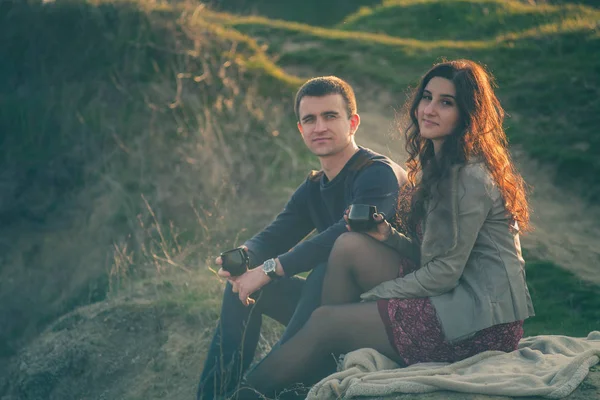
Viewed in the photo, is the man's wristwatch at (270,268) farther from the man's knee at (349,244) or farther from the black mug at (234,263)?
the man's knee at (349,244)

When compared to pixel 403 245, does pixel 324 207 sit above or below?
above

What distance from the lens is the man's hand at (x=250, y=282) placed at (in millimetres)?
3863

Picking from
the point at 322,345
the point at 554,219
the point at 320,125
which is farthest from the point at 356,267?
the point at 554,219

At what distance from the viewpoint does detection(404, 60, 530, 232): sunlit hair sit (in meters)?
3.29

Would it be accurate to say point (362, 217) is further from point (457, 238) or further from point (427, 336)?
point (427, 336)

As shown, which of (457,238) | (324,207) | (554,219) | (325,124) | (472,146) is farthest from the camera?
(554,219)

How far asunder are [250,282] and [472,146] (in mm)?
1344

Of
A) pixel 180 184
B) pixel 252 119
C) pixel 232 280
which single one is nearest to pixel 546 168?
pixel 252 119

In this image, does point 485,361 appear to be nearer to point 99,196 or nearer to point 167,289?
point 167,289

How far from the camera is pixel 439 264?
10.7 ft

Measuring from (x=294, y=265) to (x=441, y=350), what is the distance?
94cm

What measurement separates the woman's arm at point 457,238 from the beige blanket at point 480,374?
1.12 feet

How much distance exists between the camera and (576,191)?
7.52 metres

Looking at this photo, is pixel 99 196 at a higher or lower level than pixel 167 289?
higher
